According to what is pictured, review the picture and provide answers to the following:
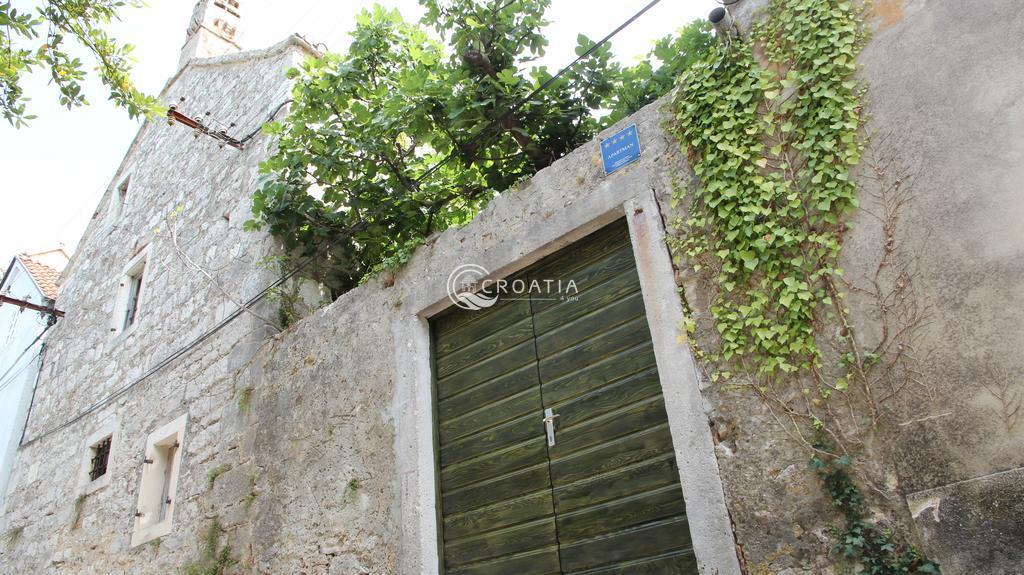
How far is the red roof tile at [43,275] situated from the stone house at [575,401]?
4468 millimetres

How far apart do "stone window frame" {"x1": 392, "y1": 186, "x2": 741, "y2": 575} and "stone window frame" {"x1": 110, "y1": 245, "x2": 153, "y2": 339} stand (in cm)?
473

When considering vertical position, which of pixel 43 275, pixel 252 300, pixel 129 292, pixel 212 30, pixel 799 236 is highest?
pixel 212 30

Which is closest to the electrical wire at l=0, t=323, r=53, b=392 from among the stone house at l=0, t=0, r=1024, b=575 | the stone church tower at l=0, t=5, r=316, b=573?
the stone church tower at l=0, t=5, r=316, b=573

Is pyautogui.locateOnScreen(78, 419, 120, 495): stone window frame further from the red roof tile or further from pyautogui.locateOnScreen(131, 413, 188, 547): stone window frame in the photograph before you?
the red roof tile

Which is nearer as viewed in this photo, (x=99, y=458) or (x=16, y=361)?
(x=99, y=458)

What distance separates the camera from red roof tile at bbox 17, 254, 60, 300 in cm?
1054

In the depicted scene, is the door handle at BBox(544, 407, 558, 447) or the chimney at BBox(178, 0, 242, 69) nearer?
the door handle at BBox(544, 407, 558, 447)

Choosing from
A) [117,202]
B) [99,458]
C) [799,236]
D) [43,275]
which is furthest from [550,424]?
[43,275]

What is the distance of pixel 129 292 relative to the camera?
8469 millimetres

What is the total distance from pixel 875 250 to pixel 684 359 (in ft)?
2.89

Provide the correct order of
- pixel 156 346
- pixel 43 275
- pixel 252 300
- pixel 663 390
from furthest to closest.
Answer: pixel 43 275
pixel 156 346
pixel 252 300
pixel 663 390

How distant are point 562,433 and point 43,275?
35.7 ft

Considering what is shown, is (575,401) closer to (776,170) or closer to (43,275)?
(776,170)


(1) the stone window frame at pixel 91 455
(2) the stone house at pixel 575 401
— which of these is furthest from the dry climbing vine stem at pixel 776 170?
(1) the stone window frame at pixel 91 455
